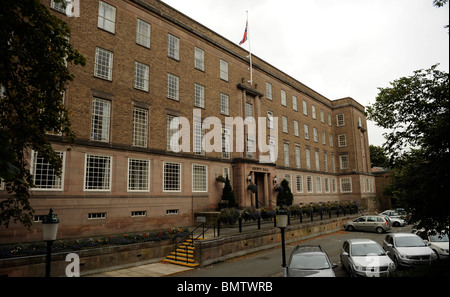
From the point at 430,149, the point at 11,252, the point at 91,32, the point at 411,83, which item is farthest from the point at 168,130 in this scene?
the point at 430,149

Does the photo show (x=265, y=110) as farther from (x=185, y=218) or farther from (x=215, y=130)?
(x=185, y=218)

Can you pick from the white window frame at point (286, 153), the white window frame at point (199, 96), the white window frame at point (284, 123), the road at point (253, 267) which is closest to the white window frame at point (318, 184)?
the white window frame at point (286, 153)

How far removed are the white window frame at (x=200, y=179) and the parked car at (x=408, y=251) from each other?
14789mm

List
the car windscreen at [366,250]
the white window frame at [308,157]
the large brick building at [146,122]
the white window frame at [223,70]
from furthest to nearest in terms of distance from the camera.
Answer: the white window frame at [308,157], the white window frame at [223,70], the large brick building at [146,122], the car windscreen at [366,250]

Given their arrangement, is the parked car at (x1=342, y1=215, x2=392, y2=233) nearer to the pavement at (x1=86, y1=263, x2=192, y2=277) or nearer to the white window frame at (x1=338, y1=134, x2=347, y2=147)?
the pavement at (x1=86, y1=263, x2=192, y2=277)

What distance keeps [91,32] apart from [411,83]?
19.5 m

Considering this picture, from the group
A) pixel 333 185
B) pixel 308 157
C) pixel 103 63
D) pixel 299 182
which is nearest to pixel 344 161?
pixel 333 185

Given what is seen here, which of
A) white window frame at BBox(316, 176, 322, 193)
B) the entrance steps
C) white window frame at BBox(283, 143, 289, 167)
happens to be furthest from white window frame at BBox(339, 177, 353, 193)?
the entrance steps

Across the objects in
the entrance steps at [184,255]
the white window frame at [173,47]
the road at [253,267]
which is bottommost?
the road at [253,267]

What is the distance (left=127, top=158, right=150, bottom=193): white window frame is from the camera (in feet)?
68.1

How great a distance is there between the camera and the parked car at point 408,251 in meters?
13.2

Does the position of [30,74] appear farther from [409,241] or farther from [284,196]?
[284,196]

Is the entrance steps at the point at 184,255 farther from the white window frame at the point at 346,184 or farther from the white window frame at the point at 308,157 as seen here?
the white window frame at the point at 346,184

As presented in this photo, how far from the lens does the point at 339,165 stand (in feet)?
168
